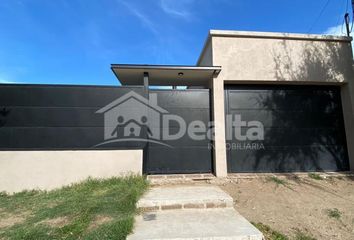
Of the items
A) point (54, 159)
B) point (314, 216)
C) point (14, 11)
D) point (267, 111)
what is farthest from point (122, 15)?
point (314, 216)

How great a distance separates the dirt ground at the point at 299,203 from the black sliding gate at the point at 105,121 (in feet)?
5.60

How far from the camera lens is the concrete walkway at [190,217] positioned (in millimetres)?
2885

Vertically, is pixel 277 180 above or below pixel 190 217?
above

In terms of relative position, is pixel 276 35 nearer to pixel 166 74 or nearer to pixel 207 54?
pixel 207 54

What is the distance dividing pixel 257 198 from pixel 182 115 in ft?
9.86

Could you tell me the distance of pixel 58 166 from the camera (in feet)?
18.1

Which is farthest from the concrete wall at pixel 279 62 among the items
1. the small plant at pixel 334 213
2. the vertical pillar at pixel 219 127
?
the small plant at pixel 334 213

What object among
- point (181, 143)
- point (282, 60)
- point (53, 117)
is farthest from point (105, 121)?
point (282, 60)

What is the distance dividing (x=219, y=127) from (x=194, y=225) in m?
3.38

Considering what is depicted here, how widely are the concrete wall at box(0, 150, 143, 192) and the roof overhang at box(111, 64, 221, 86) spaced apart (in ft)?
7.48

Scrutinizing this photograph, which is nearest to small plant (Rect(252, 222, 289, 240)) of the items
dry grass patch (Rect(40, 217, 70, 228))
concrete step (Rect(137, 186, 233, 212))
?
concrete step (Rect(137, 186, 233, 212))

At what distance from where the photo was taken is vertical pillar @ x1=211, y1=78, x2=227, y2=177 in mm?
6043

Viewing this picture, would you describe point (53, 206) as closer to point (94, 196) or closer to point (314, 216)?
point (94, 196)

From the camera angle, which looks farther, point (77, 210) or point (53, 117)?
point (53, 117)
